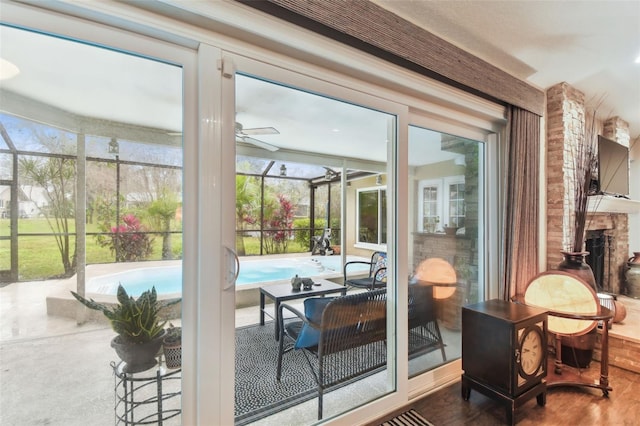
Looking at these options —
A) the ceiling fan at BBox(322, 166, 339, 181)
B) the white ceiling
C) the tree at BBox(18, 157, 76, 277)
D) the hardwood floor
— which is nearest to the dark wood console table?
the hardwood floor

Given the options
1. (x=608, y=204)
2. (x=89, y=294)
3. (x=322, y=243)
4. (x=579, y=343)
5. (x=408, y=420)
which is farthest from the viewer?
(x=322, y=243)

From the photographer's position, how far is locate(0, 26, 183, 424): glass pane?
1133 millimetres

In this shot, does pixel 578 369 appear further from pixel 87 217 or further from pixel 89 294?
pixel 87 217

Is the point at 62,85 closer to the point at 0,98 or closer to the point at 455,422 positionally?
the point at 0,98

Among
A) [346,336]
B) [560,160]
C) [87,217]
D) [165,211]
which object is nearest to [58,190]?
[87,217]

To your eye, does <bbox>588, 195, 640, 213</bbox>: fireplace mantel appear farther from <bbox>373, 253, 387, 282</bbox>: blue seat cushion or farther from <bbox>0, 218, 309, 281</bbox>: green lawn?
<bbox>0, 218, 309, 281</bbox>: green lawn

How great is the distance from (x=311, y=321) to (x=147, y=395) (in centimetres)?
108

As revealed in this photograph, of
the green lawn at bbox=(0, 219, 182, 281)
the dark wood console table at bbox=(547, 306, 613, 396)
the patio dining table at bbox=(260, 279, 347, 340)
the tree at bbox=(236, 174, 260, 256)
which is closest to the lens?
the green lawn at bbox=(0, 219, 182, 281)

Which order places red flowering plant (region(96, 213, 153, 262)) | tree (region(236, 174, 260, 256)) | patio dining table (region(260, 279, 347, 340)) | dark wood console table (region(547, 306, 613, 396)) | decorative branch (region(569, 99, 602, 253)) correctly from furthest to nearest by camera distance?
patio dining table (region(260, 279, 347, 340)) < decorative branch (region(569, 99, 602, 253)) < dark wood console table (region(547, 306, 613, 396)) < tree (region(236, 174, 260, 256)) < red flowering plant (region(96, 213, 153, 262))

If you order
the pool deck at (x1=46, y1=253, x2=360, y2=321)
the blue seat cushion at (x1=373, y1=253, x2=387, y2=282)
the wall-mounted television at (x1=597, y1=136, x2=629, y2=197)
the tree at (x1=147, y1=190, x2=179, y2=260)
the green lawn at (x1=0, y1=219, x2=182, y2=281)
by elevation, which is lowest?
the blue seat cushion at (x1=373, y1=253, x2=387, y2=282)

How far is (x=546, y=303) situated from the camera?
2166 millimetres

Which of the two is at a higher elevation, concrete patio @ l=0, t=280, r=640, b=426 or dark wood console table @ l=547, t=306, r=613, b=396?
concrete patio @ l=0, t=280, r=640, b=426

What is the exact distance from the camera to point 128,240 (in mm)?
1301

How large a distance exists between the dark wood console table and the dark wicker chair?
1.03m
